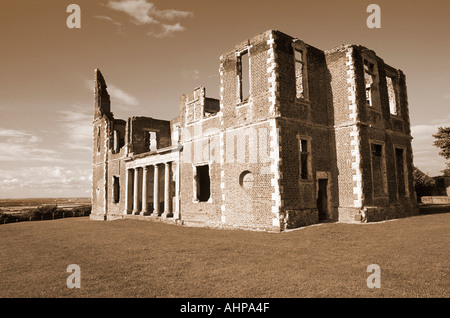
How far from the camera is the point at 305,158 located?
15.1 m

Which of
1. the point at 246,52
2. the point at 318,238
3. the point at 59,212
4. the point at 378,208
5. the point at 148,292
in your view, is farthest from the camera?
the point at 59,212

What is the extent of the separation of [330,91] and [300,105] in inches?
103

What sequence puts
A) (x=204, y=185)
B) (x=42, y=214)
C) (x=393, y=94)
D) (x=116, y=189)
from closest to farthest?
(x=393, y=94), (x=204, y=185), (x=116, y=189), (x=42, y=214)

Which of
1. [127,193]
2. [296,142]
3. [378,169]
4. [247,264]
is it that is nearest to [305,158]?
[296,142]

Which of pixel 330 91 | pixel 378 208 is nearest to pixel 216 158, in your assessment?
pixel 330 91

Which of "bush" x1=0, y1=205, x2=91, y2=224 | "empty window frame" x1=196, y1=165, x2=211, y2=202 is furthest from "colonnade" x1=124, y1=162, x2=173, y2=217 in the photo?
"bush" x1=0, y1=205, x2=91, y2=224

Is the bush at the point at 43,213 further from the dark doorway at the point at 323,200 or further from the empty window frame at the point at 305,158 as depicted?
the dark doorway at the point at 323,200

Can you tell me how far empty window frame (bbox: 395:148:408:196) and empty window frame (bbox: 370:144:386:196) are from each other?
2095 millimetres

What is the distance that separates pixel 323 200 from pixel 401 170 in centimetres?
681

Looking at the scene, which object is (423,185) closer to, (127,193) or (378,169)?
(378,169)

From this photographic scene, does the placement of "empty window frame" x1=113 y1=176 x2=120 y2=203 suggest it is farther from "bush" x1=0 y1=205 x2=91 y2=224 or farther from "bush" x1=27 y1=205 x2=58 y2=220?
"bush" x1=27 y1=205 x2=58 y2=220

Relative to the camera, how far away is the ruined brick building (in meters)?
14.0
